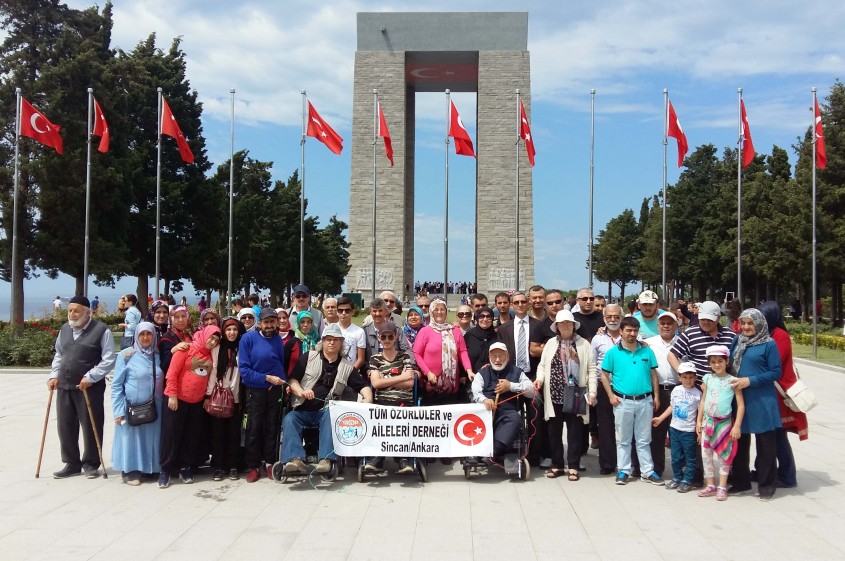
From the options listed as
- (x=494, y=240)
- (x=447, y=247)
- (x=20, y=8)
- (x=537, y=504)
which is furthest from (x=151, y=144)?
(x=537, y=504)

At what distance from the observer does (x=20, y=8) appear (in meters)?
21.9

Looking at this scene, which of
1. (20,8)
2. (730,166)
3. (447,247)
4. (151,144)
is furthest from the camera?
(730,166)

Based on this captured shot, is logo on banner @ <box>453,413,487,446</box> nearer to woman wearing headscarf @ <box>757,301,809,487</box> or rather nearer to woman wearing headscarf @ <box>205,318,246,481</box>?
woman wearing headscarf @ <box>205,318,246,481</box>

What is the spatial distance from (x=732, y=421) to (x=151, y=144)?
2672cm

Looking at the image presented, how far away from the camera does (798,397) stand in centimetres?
620

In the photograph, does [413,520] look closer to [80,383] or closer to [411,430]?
[411,430]

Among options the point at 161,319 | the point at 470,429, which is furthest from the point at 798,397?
the point at 161,319

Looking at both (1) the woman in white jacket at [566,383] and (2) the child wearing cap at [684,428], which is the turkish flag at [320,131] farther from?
(2) the child wearing cap at [684,428]

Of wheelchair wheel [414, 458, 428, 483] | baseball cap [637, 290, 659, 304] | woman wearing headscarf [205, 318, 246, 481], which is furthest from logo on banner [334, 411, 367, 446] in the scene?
baseball cap [637, 290, 659, 304]

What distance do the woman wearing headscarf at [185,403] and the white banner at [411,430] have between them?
1.22 m

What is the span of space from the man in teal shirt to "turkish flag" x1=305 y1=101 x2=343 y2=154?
15.1m

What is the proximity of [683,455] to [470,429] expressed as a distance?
1.89 metres

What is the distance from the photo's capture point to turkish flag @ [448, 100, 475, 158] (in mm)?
21141

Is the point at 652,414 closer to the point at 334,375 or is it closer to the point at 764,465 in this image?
the point at 764,465
